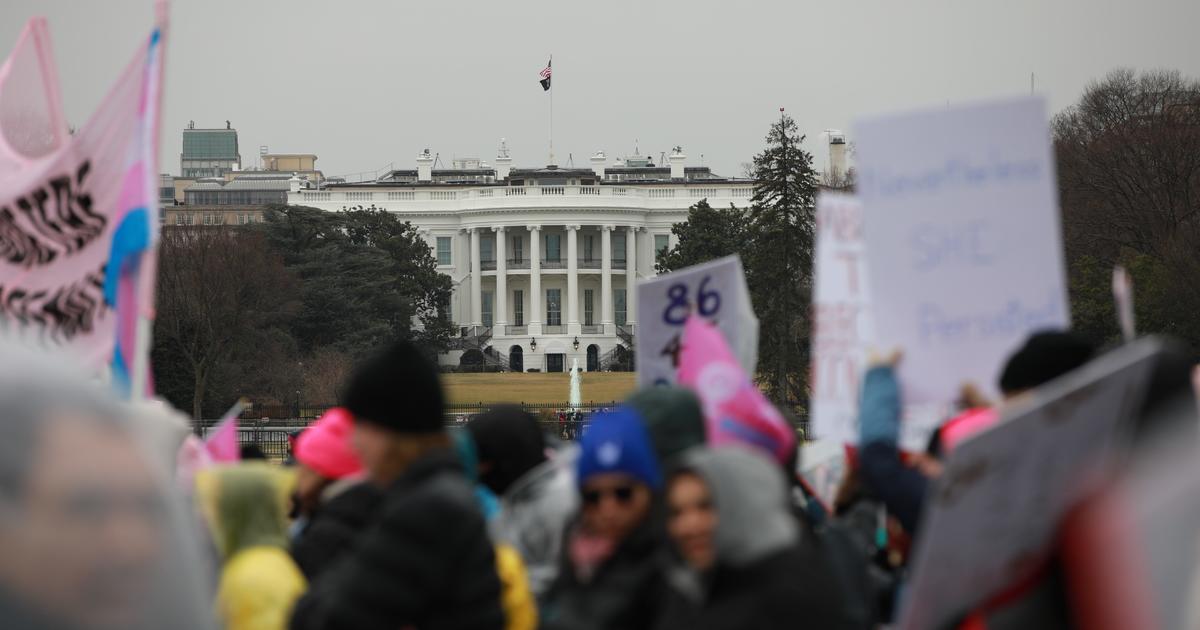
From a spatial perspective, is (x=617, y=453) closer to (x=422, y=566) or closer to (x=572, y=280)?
(x=422, y=566)

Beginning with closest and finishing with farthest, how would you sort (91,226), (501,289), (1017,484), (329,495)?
1. (1017,484)
2. (329,495)
3. (91,226)
4. (501,289)

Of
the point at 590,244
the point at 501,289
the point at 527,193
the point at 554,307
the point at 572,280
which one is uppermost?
the point at 527,193

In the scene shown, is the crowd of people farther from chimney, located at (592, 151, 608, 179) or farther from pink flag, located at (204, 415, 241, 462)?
chimney, located at (592, 151, 608, 179)

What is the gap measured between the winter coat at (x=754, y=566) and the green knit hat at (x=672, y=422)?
911 millimetres

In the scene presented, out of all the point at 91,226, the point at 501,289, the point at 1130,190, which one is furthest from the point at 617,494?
the point at 501,289

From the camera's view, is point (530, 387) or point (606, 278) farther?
point (606, 278)

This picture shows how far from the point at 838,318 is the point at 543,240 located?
94.6 metres

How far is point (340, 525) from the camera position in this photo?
4.40 m

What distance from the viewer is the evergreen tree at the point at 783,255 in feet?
141

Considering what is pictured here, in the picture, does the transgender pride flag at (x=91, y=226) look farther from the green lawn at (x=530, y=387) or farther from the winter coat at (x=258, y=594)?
the green lawn at (x=530, y=387)

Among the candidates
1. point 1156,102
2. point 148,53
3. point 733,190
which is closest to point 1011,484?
point 148,53

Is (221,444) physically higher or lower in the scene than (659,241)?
lower

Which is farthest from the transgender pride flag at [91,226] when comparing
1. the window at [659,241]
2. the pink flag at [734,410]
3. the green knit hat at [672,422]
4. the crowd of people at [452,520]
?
the window at [659,241]

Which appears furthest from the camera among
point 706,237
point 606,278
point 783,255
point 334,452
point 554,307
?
point 554,307
